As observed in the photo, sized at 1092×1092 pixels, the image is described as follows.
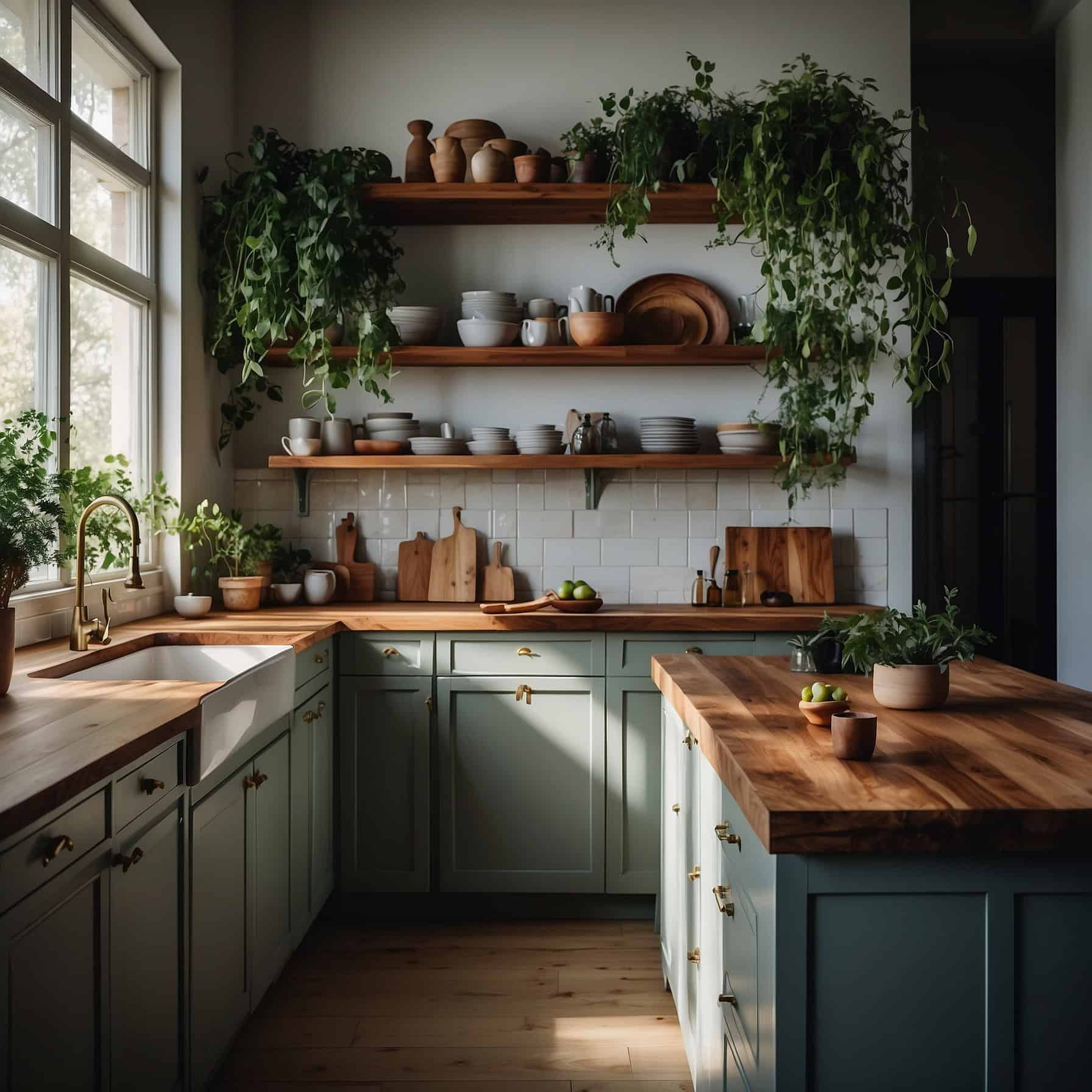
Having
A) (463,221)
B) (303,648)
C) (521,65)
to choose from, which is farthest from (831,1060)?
(521,65)

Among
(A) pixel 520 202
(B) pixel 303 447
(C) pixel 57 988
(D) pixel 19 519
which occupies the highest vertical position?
(A) pixel 520 202

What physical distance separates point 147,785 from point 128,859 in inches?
5.3

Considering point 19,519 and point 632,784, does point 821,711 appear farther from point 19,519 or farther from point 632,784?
point 632,784

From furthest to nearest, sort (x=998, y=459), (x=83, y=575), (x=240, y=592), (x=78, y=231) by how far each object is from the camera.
A: 1. (x=998, y=459)
2. (x=240, y=592)
3. (x=78, y=231)
4. (x=83, y=575)

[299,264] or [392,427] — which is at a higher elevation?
[299,264]

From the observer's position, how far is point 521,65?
4.10 meters

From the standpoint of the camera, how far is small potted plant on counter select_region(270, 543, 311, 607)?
3865 mm

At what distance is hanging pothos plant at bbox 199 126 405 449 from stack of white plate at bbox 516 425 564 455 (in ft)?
1.73

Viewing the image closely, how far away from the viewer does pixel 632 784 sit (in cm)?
348

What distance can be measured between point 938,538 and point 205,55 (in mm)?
3683

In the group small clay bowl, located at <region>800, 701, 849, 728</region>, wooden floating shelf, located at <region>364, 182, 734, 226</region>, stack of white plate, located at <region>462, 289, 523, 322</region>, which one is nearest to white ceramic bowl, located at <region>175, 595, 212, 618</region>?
stack of white plate, located at <region>462, 289, 523, 322</region>

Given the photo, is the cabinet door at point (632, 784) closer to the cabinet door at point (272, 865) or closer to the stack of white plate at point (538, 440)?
the stack of white plate at point (538, 440)

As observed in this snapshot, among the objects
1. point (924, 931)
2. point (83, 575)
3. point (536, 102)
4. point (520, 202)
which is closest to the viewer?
point (924, 931)

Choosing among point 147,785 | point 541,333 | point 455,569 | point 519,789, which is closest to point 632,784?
point 519,789
